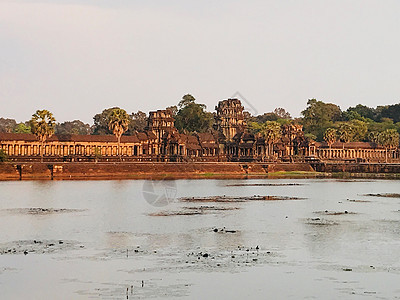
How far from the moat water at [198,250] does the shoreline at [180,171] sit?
4710 centimetres

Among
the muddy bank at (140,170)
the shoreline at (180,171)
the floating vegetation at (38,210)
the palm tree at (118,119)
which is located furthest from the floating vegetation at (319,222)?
the palm tree at (118,119)

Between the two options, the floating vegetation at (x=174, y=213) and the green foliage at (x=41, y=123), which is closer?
the floating vegetation at (x=174, y=213)

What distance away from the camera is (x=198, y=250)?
42531 millimetres

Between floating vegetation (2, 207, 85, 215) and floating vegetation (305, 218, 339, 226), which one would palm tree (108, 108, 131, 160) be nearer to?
floating vegetation (2, 207, 85, 215)

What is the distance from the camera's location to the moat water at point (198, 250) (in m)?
32.5

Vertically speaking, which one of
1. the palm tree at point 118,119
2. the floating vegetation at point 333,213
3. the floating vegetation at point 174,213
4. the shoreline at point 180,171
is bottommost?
the floating vegetation at point 333,213

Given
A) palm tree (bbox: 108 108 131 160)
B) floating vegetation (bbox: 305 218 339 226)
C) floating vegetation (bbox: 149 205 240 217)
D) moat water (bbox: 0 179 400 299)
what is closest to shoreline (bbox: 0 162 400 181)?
palm tree (bbox: 108 108 131 160)

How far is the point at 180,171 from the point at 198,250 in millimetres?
103804

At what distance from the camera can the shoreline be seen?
125 meters

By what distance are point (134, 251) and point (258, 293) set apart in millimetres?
11956

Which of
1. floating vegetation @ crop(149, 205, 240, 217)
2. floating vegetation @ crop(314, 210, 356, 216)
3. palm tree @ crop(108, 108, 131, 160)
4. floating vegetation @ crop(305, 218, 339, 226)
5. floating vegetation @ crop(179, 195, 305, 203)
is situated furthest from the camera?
palm tree @ crop(108, 108, 131, 160)

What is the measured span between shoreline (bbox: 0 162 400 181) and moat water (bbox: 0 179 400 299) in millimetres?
47105

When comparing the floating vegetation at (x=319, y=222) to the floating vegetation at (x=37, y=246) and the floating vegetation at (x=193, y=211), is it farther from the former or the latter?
the floating vegetation at (x=37, y=246)

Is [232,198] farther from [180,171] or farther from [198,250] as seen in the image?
[180,171]
